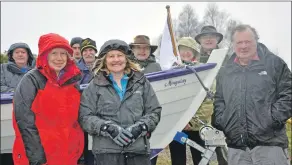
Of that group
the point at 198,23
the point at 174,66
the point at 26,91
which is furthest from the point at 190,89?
the point at 198,23

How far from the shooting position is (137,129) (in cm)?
322

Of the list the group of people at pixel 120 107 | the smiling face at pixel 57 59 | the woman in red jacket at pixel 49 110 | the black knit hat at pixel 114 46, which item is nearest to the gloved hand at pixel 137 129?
the group of people at pixel 120 107

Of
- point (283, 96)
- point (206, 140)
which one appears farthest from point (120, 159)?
point (206, 140)

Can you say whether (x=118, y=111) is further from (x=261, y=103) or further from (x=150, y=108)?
(x=261, y=103)

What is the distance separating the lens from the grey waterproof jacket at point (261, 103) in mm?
3535

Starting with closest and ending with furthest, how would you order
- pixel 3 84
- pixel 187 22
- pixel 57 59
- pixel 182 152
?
pixel 57 59, pixel 3 84, pixel 182 152, pixel 187 22

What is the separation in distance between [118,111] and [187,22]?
25.2m

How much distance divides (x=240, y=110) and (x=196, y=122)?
1.61 meters

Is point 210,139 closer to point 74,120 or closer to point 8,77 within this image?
point 74,120

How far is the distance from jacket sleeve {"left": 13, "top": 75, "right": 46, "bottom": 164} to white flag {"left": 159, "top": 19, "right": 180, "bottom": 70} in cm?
235

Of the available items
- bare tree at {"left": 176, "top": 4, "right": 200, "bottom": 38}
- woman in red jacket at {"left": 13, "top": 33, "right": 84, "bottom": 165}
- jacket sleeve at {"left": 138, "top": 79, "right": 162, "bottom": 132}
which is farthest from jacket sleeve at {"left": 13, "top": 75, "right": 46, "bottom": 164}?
bare tree at {"left": 176, "top": 4, "right": 200, "bottom": 38}

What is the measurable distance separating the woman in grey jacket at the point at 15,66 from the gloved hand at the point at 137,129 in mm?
2145

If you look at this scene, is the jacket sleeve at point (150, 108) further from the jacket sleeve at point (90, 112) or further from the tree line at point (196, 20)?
the tree line at point (196, 20)

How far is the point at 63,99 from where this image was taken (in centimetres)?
335
